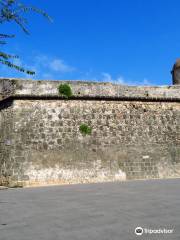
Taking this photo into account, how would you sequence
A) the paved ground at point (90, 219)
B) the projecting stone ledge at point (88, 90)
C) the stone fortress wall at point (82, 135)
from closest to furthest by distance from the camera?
the paved ground at point (90, 219) → the stone fortress wall at point (82, 135) → the projecting stone ledge at point (88, 90)

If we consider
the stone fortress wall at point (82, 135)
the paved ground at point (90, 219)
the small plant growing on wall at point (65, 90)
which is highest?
the small plant growing on wall at point (65, 90)

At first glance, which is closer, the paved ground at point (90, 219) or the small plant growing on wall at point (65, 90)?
the paved ground at point (90, 219)

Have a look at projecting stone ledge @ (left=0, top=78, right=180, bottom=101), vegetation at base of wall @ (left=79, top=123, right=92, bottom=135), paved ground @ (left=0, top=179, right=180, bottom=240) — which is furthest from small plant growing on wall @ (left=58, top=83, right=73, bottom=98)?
paved ground @ (left=0, top=179, right=180, bottom=240)

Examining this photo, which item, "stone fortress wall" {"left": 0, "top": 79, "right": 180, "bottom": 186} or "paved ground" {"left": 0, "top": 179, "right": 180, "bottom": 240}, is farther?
"stone fortress wall" {"left": 0, "top": 79, "right": 180, "bottom": 186}

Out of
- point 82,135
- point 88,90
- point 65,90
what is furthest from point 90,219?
point 88,90

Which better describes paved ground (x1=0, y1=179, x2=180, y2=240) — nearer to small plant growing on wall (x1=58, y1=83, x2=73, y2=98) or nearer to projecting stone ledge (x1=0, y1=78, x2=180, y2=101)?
projecting stone ledge (x1=0, y1=78, x2=180, y2=101)

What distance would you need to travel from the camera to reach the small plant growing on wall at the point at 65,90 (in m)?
14.0

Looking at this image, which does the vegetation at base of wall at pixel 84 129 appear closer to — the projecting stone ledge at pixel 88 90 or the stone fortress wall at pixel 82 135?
the stone fortress wall at pixel 82 135

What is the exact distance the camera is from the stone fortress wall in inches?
521

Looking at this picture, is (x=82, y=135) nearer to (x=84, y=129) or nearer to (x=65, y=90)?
(x=84, y=129)

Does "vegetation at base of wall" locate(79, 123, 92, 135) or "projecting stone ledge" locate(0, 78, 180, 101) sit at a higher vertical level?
"projecting stone ledge" locate(0, 78, 180, 101)

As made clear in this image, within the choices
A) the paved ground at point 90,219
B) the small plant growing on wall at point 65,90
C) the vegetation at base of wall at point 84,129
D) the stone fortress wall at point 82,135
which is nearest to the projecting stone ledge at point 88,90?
the stone fortress wall at point 82,135

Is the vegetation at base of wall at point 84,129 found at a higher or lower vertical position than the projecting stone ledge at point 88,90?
lower

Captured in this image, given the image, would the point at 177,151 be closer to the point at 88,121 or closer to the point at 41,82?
the point at 88,121
